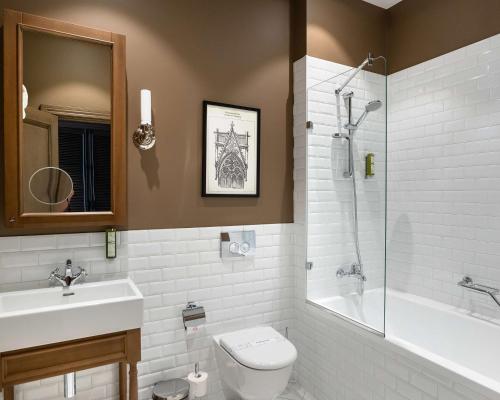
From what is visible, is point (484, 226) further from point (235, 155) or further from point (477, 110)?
point (235, 155)

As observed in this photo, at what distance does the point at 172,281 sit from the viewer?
220 centimetres

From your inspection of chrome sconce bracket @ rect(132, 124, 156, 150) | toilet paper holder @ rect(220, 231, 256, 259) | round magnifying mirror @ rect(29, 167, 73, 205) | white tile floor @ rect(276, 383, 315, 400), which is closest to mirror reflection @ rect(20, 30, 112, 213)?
round magnifying mirror @ rect(29, 167, 73, 205)

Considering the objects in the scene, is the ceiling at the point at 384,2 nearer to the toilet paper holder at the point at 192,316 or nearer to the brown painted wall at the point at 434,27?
the brown painted wall at the point at 434,27

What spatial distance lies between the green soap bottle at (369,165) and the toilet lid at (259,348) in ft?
3.95

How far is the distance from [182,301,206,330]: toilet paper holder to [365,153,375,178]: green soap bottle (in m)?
1.42

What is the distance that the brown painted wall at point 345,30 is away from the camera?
8.34ft

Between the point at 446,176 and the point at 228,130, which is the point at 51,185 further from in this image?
the point at 446,176

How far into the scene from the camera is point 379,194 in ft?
6.95

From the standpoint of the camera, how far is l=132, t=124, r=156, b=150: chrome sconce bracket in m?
1.99

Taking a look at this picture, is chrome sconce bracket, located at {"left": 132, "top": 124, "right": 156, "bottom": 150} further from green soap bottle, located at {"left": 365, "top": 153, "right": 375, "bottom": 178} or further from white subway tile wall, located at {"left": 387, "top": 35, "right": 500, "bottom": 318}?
white subway tile wall, located at {"left": 387, "top": 35, "right": 500, "bottom": 318}

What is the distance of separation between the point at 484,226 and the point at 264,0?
7.24 ft

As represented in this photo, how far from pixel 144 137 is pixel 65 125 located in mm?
416

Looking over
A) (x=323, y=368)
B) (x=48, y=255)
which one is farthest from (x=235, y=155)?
(x=323, y=368)

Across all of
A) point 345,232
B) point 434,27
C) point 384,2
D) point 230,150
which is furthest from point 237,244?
point 384,2
